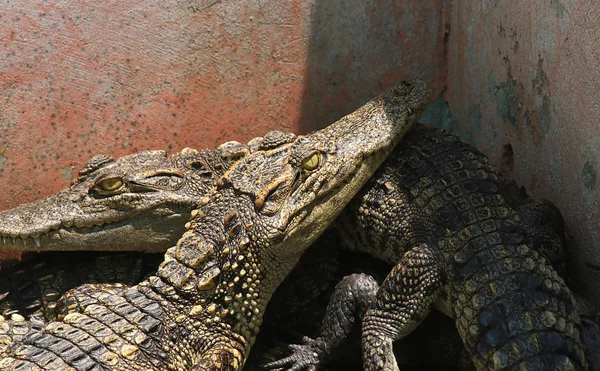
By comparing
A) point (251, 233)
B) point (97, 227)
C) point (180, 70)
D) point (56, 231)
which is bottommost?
point (56, 231)

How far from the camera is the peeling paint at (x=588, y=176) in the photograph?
9.66 feet

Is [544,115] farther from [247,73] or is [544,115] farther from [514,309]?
[247,73]

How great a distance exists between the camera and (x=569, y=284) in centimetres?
312

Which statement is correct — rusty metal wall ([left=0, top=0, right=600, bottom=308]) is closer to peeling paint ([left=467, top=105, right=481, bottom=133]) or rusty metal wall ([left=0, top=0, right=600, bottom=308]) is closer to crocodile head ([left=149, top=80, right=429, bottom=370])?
peeling paint ([left=467, top=105, right=481, bottom=133])

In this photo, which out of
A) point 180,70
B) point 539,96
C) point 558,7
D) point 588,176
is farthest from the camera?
point 180,70

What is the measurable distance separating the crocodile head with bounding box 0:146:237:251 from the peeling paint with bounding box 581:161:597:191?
1.65 meters

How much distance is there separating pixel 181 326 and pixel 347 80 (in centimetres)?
180

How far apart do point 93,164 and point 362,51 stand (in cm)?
155

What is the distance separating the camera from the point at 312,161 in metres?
3.19

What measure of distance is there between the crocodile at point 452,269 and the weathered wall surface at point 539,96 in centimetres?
17

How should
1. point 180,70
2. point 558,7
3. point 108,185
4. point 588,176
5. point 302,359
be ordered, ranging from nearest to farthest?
point 588,176
point 558,7
point 302,359
point 108,185
point 180,70

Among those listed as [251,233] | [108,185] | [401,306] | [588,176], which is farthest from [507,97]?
[108,185]

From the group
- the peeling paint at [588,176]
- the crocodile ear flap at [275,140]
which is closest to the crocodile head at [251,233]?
the crocodile ear flap at [275,140]

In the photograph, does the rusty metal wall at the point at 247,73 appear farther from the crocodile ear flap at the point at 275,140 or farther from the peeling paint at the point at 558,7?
the crocodile ear flap at the point at 275,140
